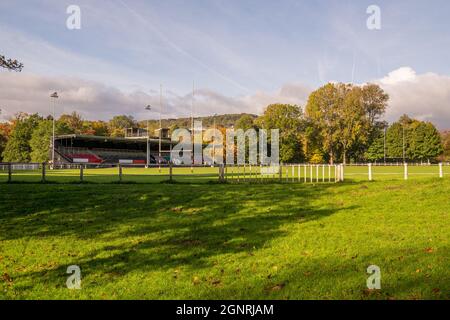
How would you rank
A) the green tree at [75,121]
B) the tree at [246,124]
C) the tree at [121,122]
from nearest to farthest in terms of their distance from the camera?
1. the tree at [246,124]
2. the green tree at [75,121]
3. the tree at [121,122]

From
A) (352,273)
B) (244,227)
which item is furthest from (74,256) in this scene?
(352,273)

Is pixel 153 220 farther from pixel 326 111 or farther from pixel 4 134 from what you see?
pixel 4 134

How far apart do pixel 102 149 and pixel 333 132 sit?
165ft

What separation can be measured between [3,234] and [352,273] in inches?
330

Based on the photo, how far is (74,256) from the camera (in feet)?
26.0

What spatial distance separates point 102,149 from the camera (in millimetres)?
88500

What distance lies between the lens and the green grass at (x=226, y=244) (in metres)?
5.93

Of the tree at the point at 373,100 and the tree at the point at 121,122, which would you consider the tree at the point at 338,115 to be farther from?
the tree at the point at 121,122

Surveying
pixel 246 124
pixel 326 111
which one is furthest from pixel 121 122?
pixel 326 111

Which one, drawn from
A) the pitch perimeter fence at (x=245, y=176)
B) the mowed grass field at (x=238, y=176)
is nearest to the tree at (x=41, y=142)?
the pitch perimeter fence at (x=245, y=176)

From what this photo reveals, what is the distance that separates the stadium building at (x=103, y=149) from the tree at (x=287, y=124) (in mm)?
22927

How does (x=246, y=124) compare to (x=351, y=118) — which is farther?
(x=246, y=124)

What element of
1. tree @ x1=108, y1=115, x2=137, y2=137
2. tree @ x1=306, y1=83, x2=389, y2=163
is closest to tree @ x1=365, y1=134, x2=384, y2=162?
tree @ x1=306, y1=83, x2=389, y2=163
